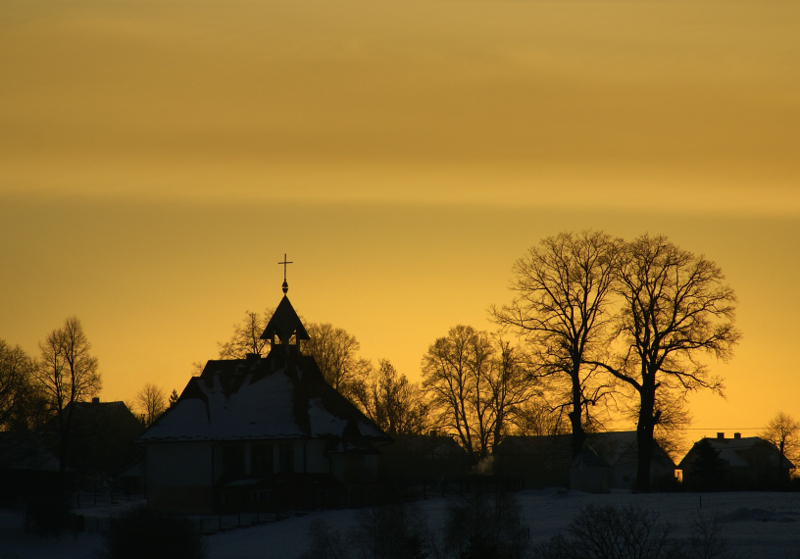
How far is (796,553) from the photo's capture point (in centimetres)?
2869

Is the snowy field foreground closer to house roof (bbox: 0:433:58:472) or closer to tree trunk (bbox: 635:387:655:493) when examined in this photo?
tree trunk (bbox: 635:387:655:493)

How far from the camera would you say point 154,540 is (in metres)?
34.4

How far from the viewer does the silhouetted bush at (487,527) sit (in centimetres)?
2922

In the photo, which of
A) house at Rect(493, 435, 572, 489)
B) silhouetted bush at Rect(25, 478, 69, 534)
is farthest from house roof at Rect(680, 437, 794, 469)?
silhouetted bush at Rect(25, 478, 69, 534)

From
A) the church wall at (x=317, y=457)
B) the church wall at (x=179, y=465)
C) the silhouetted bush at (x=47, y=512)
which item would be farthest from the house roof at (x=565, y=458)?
the silhouetted bush at (x=47, y=512)

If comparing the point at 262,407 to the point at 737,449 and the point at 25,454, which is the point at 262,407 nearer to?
the point at 25,454

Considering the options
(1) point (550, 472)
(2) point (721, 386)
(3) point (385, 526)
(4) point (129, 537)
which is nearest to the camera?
(3) point (385, 526)

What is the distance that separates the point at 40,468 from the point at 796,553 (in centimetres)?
4466

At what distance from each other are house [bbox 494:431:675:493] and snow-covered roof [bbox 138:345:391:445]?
33.9 ft

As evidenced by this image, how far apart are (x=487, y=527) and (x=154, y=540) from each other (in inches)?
445

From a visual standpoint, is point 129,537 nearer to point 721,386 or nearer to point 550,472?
point 721,386

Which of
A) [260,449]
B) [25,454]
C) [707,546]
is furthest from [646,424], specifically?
[25,454]

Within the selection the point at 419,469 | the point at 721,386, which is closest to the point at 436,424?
the point at 419,469

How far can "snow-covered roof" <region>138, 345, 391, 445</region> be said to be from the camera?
169 feet
